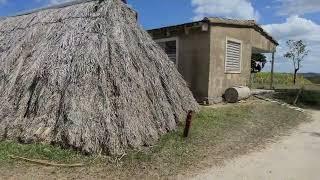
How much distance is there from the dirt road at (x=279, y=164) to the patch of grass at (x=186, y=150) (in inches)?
15.5

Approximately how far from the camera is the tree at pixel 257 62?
83.8 feet

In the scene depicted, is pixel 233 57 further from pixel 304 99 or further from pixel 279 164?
pixel 279 164

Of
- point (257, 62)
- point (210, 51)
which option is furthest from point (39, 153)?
point (257, 62)

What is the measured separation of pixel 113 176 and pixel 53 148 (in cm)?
166

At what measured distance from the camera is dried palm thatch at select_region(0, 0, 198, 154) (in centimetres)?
853

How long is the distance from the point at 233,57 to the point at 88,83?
9.55 m

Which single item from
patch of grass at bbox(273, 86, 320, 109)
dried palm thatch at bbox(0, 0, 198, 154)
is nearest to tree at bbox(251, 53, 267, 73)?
patch of grass at bbox(273, 86, 320, 109)

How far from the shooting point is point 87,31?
9.79 m

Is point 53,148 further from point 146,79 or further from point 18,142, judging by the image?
point 146,79

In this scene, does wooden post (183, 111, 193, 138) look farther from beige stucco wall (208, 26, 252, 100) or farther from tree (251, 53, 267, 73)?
tree (251, 53, 267, 73)

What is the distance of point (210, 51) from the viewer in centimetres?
1568

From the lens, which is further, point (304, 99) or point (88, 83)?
point (304, 99)

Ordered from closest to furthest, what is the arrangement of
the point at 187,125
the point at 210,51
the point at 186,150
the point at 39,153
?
the point at 39,153
the point at 186,150
the point at 187,125
the point at 210,51

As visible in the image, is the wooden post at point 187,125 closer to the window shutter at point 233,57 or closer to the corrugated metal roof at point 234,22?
the corrugated metal roof at point 234,22
